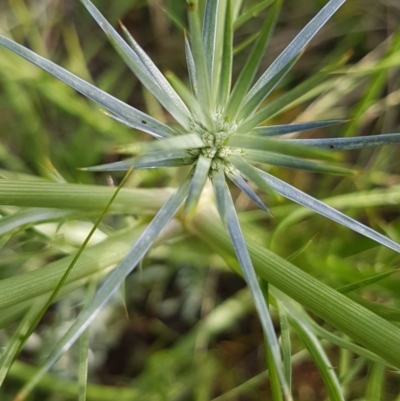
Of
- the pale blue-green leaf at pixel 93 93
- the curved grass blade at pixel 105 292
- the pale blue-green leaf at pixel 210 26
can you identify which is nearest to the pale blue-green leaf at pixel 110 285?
the curved grass blade at pixel 105 292

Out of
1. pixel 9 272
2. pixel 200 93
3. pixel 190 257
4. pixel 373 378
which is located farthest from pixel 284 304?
pixel 9 272

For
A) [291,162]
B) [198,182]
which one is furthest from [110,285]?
[291,162]

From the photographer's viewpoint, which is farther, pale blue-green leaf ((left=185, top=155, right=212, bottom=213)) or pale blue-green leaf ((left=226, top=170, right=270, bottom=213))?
pale blue-green leaf ((left=226, top=170, right=270, bottom=213))

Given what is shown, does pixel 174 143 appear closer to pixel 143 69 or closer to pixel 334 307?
pixel 143 69

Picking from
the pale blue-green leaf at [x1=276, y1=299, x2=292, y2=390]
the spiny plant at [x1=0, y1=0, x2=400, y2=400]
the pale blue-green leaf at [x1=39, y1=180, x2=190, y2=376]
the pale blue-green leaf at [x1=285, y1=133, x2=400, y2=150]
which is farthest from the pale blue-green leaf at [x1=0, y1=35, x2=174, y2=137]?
the pale blue-green leaf at [x1=276, y1=299, x2=292, y2=390]

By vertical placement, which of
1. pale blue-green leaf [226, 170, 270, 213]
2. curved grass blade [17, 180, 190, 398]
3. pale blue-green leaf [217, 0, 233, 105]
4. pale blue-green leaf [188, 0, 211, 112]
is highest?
pale blue-green leaf [217, 0, 233, 105]

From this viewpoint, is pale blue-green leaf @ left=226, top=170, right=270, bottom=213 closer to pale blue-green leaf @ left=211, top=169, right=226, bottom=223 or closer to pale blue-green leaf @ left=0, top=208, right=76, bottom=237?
pale blue-green leaf @ left=211, top=169, right=226, bottom=223

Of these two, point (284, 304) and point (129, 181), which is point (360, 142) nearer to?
point (284, 304)
